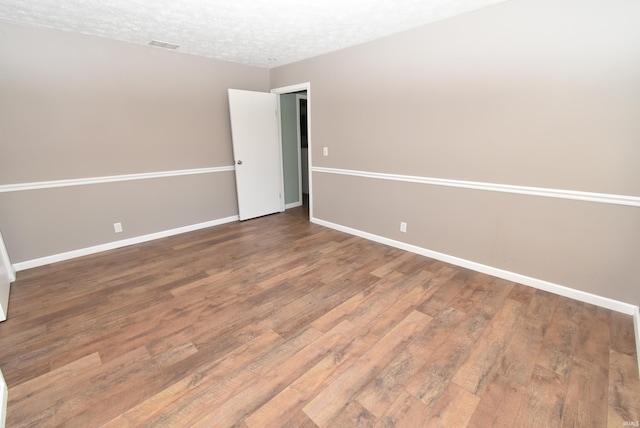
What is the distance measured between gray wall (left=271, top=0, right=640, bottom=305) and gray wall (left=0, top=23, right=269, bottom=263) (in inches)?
78.1

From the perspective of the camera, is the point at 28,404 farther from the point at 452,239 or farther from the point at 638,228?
the point at 638,228

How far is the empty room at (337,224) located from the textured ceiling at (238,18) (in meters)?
0.03

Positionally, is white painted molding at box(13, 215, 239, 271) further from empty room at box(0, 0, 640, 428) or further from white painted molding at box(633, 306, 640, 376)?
white painted molding at box(633, 306, 640, 376)

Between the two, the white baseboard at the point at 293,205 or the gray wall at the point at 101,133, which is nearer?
the gray wall at the point at 101,133

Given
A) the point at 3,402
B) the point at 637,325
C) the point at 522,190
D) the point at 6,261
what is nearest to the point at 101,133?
the point at 6,261

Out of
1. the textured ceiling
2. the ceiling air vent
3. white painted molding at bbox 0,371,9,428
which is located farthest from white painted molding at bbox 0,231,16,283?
the ceiling air vent

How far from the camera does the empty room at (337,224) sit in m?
1.54

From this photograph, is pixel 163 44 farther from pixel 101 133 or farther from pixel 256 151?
pixel 256 151

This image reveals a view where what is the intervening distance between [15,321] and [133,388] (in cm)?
139

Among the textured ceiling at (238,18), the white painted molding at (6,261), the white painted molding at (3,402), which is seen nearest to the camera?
the white painted molding at (3,402)

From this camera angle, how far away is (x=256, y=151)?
14.4ft

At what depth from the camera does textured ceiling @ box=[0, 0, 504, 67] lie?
2264 millimetres

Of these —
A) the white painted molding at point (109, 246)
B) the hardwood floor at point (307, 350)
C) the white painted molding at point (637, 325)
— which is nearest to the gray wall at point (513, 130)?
the white painted molding at point (637, 325)

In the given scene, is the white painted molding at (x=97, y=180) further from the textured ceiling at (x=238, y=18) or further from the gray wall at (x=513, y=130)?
the gray wall at (x=513, y=130)
